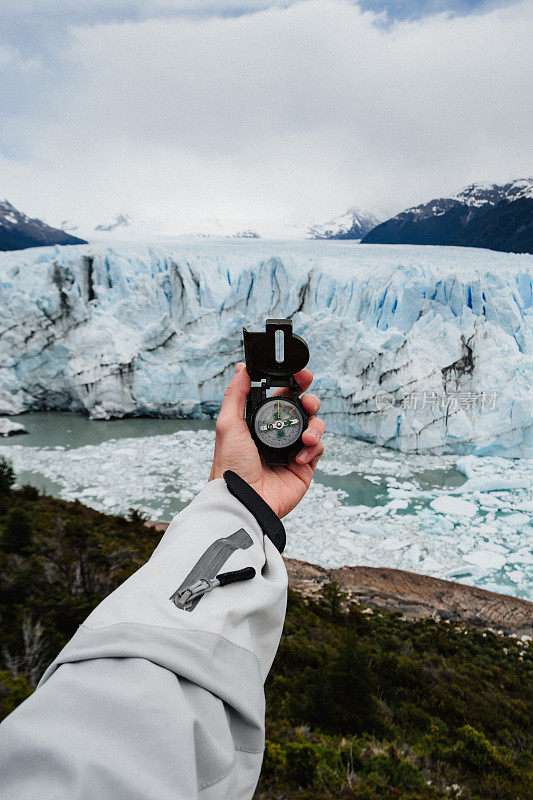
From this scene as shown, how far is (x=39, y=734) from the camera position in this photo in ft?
1.66

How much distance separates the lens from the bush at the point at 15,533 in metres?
4.91

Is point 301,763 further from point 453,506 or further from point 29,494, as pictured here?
point 453,506

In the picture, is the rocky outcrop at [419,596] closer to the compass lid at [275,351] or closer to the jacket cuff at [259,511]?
the compass lid at [275,351]

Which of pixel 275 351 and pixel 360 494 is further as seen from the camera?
pixel 360 494

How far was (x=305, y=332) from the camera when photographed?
1213cm

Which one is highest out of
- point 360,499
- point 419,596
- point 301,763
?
point 301,763

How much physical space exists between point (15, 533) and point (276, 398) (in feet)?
15.2

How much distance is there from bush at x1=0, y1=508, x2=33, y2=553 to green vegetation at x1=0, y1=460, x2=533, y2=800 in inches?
0.4

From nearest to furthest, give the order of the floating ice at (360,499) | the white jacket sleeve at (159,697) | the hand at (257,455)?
the white jacket sleeve at (159,697) → the hand at (257,455) → the floating ice at (360,499)

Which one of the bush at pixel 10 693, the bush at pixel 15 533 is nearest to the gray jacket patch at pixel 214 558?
the bush at pixel 10 693

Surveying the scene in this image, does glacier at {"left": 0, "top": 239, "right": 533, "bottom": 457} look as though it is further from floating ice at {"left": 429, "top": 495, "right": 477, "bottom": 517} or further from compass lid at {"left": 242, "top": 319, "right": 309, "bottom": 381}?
compass lid at {"left": 242, "top": 319, "right": 309, "bottom": 381}

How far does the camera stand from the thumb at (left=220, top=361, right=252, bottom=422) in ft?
4.96

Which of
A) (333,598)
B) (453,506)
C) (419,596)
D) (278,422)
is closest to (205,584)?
(278,422)

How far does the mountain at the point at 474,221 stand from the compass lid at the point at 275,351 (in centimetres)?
1614
